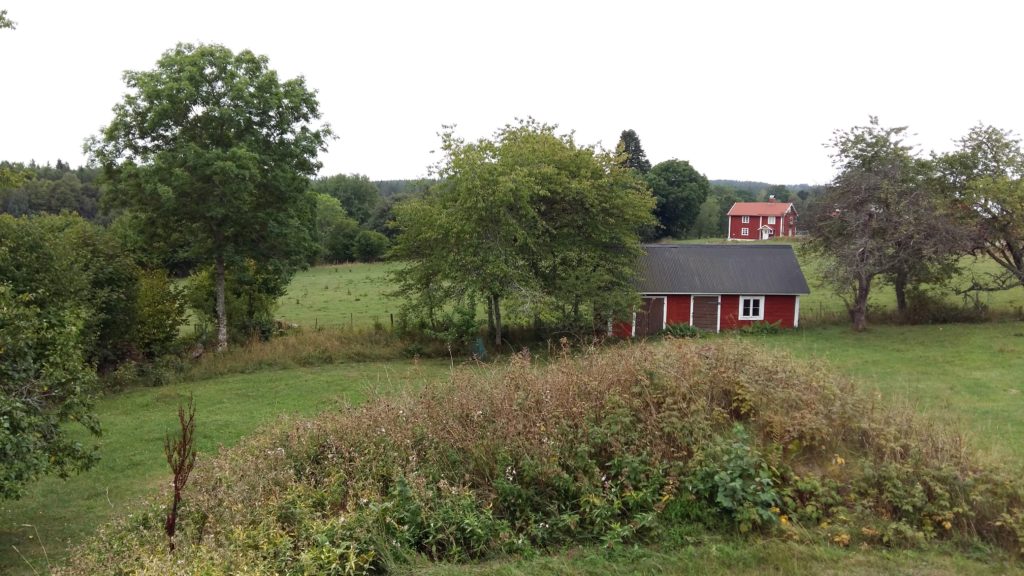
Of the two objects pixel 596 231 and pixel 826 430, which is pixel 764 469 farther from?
pixel 596 231

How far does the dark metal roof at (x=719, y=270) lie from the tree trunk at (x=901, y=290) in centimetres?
344

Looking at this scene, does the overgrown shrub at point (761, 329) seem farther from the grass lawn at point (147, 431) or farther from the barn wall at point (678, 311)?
the grass lawn at point (147, 431)

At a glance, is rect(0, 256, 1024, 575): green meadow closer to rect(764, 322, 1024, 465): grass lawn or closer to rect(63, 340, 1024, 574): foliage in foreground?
rect(764, 322, 1024, 465): grass lawn

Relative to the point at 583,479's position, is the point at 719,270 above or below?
above

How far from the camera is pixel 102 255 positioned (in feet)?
67.4

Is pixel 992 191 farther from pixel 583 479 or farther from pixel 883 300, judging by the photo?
pixel 583 479

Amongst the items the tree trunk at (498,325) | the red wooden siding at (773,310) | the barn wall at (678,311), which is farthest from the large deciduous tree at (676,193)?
the tree trunk at (498,325)

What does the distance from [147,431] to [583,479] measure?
12008mm

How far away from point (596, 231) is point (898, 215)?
36.8 ft

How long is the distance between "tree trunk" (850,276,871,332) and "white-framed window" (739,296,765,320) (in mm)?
3400

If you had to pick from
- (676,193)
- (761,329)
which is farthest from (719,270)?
(676,193)

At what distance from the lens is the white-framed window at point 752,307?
27703 mm

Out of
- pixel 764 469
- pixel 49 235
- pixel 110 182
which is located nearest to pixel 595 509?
pixel 764 469

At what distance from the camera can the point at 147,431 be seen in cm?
1517
